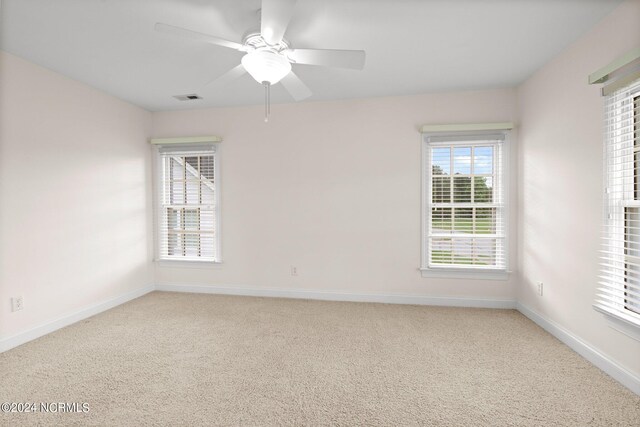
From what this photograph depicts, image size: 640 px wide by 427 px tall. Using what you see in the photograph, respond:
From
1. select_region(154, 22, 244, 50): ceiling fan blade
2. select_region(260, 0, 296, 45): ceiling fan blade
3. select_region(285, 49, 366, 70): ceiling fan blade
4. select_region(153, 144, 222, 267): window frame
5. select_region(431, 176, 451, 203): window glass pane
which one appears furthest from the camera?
select_region(153, 144, 222, 267): window frame

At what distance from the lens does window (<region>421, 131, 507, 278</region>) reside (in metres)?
3.49

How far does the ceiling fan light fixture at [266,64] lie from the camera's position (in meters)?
1.88

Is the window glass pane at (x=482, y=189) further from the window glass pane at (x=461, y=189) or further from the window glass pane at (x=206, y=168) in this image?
the window glass pane at (x=206, y=168)

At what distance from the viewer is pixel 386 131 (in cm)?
369

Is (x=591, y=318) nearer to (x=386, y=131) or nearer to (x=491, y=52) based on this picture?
(x=491, y=52)

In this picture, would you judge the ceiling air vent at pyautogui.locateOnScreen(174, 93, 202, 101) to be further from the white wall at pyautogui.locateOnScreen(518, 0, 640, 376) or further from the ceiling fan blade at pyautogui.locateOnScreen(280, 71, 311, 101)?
the white wall at pyautogui.locateOnScreen(518, 0, 640, 376)

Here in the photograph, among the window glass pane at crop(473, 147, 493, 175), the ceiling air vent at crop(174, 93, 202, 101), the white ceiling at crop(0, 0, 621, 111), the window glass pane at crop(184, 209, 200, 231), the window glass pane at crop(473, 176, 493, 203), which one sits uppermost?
the ceiling air vent at crop(174, 93, 202, 101)

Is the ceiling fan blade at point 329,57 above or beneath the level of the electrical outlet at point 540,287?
above

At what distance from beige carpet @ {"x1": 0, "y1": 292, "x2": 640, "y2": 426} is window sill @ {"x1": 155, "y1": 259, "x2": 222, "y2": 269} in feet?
3.10

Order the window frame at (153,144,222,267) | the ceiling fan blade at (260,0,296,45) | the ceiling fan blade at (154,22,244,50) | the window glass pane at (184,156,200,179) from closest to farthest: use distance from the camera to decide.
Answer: the ceiling fan blade at (260,0,296,45), the ceiling fan blade at (154,22,244,50), the window frame at (153,144,222,267), the window glass pane at (184,156,200,179)

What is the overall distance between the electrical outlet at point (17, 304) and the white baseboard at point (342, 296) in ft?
5.45

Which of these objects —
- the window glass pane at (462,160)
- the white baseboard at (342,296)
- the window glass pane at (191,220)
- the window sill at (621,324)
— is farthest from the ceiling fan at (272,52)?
the white baseboard at (342,296)

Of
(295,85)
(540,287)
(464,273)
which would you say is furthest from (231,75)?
(540,287)

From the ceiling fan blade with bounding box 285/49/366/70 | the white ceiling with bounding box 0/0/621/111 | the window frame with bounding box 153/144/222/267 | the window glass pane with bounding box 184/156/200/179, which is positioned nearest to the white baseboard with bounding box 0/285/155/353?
the window frame with bounding box 153/144/222/267
